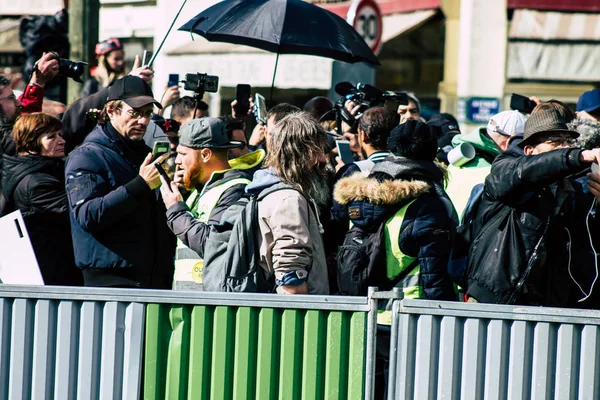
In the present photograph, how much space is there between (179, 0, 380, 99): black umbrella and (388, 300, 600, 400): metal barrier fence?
3.60 meters

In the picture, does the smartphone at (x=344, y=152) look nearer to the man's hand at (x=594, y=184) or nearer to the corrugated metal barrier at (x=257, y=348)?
the man's hand at (x=594, y=184)

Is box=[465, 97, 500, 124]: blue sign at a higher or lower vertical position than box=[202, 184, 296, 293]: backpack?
higher

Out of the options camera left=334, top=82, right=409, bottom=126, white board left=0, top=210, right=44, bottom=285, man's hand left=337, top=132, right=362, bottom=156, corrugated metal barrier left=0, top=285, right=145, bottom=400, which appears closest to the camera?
corrugated metal barrier left=0, top=285, right=145, bottom=400

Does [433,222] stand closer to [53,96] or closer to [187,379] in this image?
[187,379]

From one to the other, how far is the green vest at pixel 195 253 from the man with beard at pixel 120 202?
0.27 m

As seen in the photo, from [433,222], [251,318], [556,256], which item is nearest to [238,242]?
[251,318]

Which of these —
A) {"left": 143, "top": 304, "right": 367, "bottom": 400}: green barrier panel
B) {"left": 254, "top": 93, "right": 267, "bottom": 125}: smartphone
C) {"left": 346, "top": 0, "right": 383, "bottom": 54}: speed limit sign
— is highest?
{"left": 346, "top": 0, "right": 383, "bottom": 54}: speed limit sign

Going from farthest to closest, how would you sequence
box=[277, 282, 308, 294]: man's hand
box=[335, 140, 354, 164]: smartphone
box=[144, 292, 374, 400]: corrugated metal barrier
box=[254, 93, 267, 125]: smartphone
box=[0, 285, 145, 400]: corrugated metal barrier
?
box=[254, 93, 267, 125]: smartphone, box=[335, 140, 354, 164]: smartphone, box=[277, 282, 308, 294]: man's hand, box=[0, 285, 145, 400]: corrugated metal barrier, box=[144, 292, 374, 400]: corrugated metal barrier

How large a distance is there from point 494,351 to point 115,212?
7.32 ft

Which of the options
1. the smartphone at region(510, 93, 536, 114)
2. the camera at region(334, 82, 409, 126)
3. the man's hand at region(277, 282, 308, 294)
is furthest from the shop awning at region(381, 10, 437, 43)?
the man's hand at region(277, 282, 308, 294)

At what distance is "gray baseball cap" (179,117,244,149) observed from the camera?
5.86m

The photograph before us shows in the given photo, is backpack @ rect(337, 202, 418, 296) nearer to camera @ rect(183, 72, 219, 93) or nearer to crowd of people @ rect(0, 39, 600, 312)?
crowd of people @ rect(0, 39, 600, 312)

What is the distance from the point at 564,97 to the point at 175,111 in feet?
30.9

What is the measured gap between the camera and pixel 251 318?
14.7 ft
